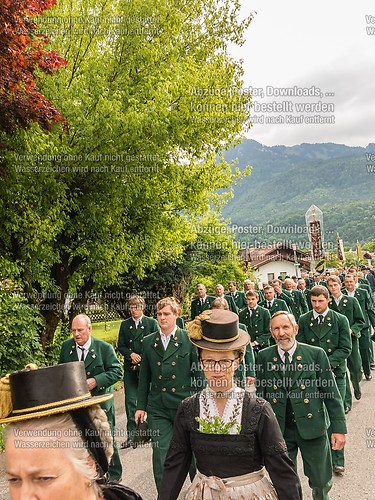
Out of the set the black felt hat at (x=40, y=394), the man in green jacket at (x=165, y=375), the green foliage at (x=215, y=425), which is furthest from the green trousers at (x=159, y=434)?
the black felt hat at (x=40, y=394)

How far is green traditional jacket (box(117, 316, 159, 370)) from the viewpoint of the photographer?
27.0 feet

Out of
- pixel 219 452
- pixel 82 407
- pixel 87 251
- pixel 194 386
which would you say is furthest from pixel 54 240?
pixel 82 407

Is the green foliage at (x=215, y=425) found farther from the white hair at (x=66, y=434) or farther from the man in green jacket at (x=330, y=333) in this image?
the man in green jacket at (x=330, y=333)

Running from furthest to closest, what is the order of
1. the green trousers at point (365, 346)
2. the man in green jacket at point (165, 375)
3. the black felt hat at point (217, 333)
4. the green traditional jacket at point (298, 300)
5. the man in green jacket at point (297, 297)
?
the man in green jacket at point (297, 297) → the green traditional jacket at point (298, 300) → the green trousers at point (365, 346) → the man in green jacket at point (165, 375) → the black felt hat at point (217, 333)

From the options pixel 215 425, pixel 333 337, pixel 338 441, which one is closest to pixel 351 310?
pixel 333 337

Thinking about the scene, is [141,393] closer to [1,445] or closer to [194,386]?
[194,386]

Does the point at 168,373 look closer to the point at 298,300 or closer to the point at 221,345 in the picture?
the point at 221,345

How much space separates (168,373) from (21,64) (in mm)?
5172

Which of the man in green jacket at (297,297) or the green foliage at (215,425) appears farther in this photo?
the man in green jacket at (297,297)

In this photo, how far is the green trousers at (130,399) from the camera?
26.0ft

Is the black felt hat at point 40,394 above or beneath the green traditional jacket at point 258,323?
above

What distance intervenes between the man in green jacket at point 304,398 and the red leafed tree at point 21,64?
5517 mm

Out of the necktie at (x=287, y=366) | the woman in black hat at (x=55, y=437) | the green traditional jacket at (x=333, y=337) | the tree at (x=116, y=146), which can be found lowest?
the green traditional jacket at (x=333, y=337)

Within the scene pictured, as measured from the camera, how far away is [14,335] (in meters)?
8.77
